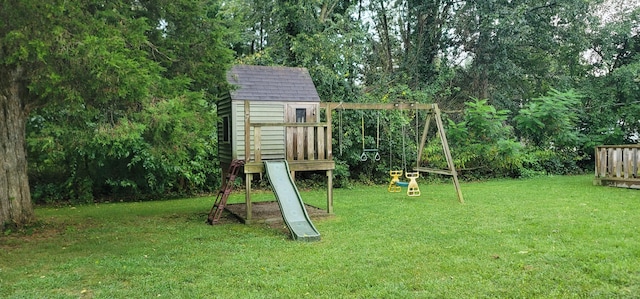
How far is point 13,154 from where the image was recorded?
736 cm

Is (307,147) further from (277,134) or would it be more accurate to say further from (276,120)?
(277,134)

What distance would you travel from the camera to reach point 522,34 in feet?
57.3

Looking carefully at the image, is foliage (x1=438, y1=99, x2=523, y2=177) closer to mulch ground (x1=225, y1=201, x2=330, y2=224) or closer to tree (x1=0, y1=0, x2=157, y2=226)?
mulch ground (x1=225, y1=201, x2=330, y2=224)

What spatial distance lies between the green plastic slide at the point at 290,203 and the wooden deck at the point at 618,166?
29.4 feet

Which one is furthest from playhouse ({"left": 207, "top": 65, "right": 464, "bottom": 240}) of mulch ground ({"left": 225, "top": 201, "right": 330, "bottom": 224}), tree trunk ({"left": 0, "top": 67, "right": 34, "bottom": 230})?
tree trunk ({"left": 0, "top": 67, "right": 34, "bottom": 230})

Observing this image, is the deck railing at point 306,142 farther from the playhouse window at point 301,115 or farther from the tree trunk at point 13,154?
the tree trunk at point 13,154

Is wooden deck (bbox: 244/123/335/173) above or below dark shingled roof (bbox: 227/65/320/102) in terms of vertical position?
→ below

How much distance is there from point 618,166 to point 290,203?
926 centimetres

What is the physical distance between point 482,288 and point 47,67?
5048 millimetres

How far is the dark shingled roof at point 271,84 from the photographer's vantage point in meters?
9.76

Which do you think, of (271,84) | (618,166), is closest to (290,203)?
(271,84)

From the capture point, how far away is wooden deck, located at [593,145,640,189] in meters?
11.6

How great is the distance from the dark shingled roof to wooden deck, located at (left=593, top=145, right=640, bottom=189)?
314 inches

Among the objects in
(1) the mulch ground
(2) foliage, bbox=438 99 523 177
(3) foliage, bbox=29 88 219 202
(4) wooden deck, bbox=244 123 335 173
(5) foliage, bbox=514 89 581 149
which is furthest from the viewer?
(5) foliage, bbox=514 89 581 149
